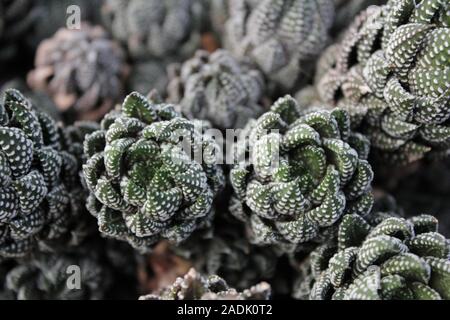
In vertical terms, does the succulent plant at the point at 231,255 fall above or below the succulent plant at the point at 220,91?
below

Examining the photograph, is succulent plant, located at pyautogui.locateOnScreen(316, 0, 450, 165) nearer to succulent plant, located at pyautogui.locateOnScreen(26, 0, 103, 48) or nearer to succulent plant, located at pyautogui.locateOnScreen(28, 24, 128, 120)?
succulent plant, located at pyautogui.locateOnScreen(28, 24, 128, 120)

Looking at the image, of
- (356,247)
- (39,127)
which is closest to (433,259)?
(356,247)

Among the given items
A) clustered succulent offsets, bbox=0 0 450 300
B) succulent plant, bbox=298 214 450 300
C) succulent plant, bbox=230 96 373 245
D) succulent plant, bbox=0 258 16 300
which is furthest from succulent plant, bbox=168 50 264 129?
succulent plant, bbox=0 258 16 300

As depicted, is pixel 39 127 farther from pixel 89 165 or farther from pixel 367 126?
pixel 367 126

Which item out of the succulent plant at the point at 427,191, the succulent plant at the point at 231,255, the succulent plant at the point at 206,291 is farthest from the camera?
the succulent plant at the point at 427,191

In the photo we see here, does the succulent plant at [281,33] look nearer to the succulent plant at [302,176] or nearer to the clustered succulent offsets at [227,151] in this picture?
the clustered succulent offsets at [227,151]

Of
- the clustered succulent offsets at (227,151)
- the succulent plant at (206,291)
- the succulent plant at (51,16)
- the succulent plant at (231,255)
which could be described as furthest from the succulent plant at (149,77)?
the succulent plant at (206,291)
